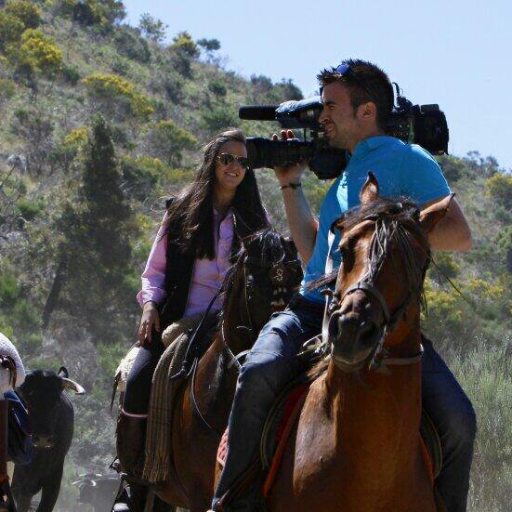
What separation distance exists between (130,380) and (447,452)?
3.52 m

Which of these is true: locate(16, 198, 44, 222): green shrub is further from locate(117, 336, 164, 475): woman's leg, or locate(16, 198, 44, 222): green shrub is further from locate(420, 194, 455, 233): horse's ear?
locate(420, 194, 455, 233): horse's ear

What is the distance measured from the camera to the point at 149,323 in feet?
27.3

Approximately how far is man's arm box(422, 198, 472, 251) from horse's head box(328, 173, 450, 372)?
0.24 metres

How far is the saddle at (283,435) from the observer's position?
5.12 meters

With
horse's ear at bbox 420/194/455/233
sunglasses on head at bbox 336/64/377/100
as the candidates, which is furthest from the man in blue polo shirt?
horse's ear at bbox 420/194/455/233

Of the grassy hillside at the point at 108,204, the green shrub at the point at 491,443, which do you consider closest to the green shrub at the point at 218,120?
the grassy hillside at the point at 108,204

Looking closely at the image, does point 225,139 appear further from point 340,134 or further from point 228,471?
point 228,471

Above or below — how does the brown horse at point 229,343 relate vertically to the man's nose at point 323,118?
below

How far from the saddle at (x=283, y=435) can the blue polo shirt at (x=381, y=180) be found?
0.47 metres

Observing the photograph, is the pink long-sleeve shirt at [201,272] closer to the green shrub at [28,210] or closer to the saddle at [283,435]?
the saddle at [283,435]

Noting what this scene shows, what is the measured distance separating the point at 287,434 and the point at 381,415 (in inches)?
25.1

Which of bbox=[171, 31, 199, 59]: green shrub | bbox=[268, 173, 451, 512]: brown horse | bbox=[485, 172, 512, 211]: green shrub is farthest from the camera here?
bbox=[171, 31, 199, 59]: green shrub

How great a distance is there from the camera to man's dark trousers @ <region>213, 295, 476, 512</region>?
16.8 feet

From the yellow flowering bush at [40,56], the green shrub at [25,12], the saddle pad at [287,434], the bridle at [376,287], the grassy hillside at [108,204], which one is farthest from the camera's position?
the green shrub at [25,12]
